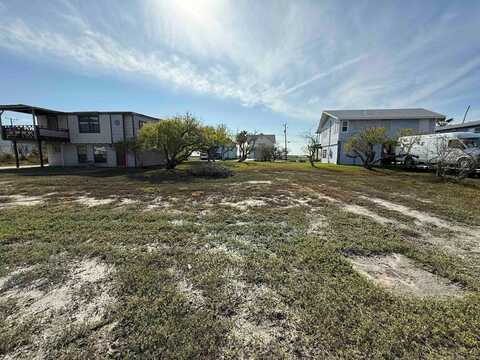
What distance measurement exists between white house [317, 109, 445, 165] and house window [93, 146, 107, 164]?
22.6 meters

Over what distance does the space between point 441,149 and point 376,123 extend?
31.8ft

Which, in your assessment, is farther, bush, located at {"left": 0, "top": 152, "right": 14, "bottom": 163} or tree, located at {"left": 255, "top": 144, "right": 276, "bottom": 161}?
tree, located at {"left": 255, "top": 144, "right": 276, "bottom": 161}

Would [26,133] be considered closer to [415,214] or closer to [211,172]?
[211,172]

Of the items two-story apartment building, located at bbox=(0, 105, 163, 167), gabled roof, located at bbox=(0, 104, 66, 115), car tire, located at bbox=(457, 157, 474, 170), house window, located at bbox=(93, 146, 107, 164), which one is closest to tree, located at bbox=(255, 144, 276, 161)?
two-story apartment building, located at bbox=(0, 105, 163, 167)

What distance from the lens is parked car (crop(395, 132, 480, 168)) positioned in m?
11.8

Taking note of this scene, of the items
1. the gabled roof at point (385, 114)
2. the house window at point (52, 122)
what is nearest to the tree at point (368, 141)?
the gabled roof at point (385, 114)

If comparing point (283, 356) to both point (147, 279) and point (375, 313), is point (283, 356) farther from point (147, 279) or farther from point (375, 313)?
point (147, 279)

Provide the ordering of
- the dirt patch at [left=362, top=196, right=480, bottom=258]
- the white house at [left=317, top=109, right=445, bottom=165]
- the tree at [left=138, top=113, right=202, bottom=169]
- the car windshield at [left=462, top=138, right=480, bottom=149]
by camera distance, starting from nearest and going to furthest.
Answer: the dirt patch at [left=362, top=196, right=480, bottom=258] < the car windshield at [left=462, top=138, right=480, bottom=149] < the tree at [left=138, top=113, right=202, bottom=169] < the white house at [left=317, top=109, right=445, bottom=165]

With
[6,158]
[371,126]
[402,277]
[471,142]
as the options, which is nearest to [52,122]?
[6,158]

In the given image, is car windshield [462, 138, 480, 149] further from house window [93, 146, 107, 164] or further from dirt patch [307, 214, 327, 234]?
house window [93, 146, 107, 164]

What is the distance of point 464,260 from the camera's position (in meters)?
3.21

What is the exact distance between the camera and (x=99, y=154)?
19172 millimetres

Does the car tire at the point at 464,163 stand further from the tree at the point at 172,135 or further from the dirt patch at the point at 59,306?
the dirt patch at the point at 59,306

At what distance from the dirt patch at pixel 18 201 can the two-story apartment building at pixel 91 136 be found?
35.8ft
